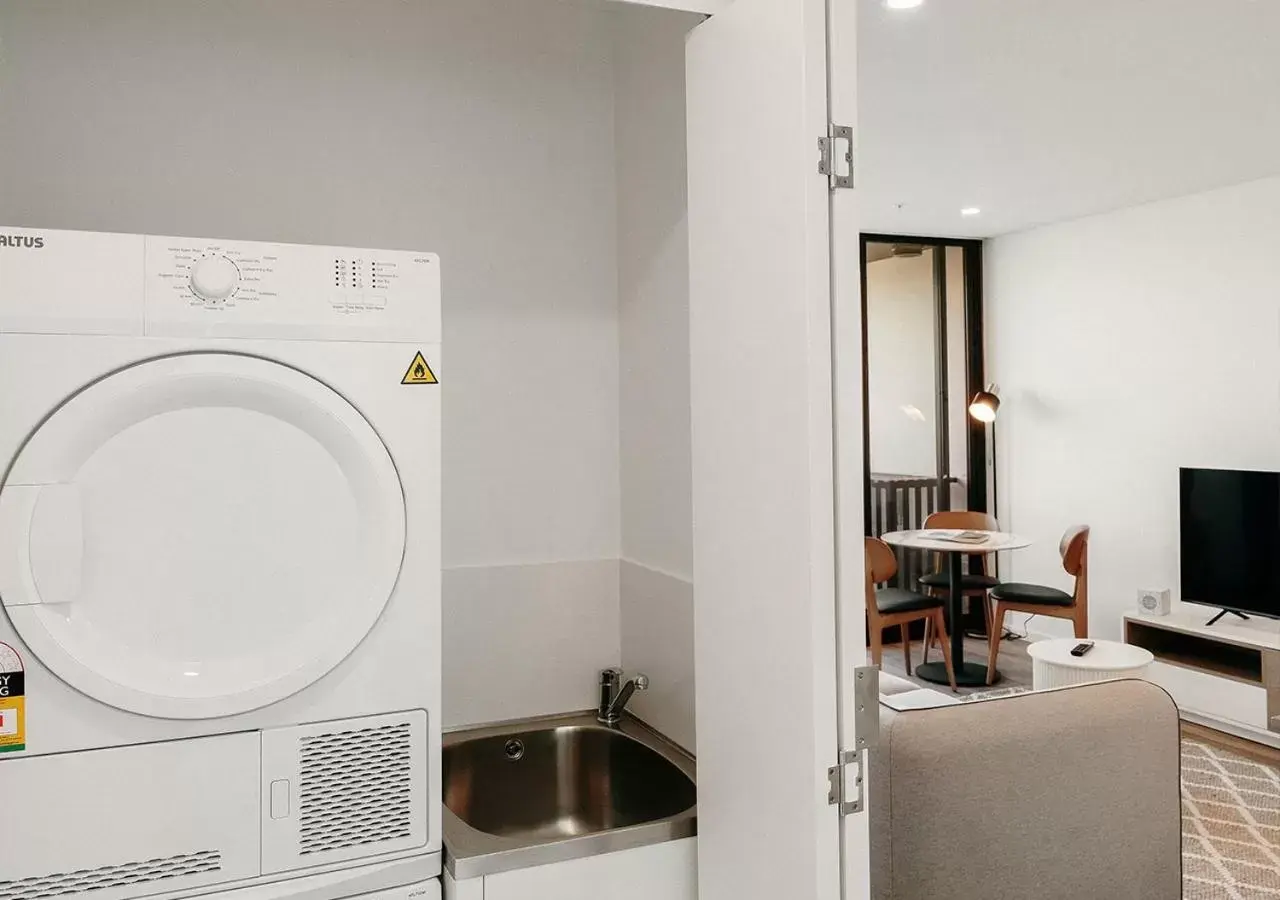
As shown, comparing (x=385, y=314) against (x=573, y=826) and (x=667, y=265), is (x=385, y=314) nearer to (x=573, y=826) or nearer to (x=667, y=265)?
(x=667, y=265)

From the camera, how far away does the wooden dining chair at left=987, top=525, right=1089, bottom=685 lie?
204 inches

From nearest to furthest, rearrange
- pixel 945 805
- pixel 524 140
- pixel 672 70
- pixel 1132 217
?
pixel 945 805, pixel 672 70, pixel 524 140, pixel 1132 217

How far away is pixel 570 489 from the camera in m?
2.51

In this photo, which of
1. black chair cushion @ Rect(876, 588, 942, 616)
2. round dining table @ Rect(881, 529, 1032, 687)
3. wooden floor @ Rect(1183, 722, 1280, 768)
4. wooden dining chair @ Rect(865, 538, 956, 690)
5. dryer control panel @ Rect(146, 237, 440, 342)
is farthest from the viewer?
round dining table @ Rect(881, 529, 1032, 687)

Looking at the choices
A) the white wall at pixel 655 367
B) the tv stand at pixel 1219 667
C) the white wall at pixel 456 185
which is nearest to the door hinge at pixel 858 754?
the white wall at pixel 655 367

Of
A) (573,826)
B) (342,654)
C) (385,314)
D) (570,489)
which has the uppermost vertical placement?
(385,314)

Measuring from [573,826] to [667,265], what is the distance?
1.35 meters

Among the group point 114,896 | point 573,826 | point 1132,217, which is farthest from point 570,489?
point 1132,217

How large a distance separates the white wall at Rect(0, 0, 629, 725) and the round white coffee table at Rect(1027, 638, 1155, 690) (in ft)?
7.68

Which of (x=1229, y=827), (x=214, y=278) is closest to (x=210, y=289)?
(x=214, y=278)

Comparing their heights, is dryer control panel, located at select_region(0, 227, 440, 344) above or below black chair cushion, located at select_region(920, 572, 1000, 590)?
above

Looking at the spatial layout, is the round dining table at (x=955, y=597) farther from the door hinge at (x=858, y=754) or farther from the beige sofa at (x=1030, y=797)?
the door hinge at (x=858, y=754)

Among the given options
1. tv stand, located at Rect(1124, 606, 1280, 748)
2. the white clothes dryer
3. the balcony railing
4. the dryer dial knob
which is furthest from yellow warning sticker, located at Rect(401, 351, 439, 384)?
the balcony railing

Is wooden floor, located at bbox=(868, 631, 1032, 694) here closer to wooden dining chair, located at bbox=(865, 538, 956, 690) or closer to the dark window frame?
wooden dining chair, located at bbox=(865, 538, 956, 690)
